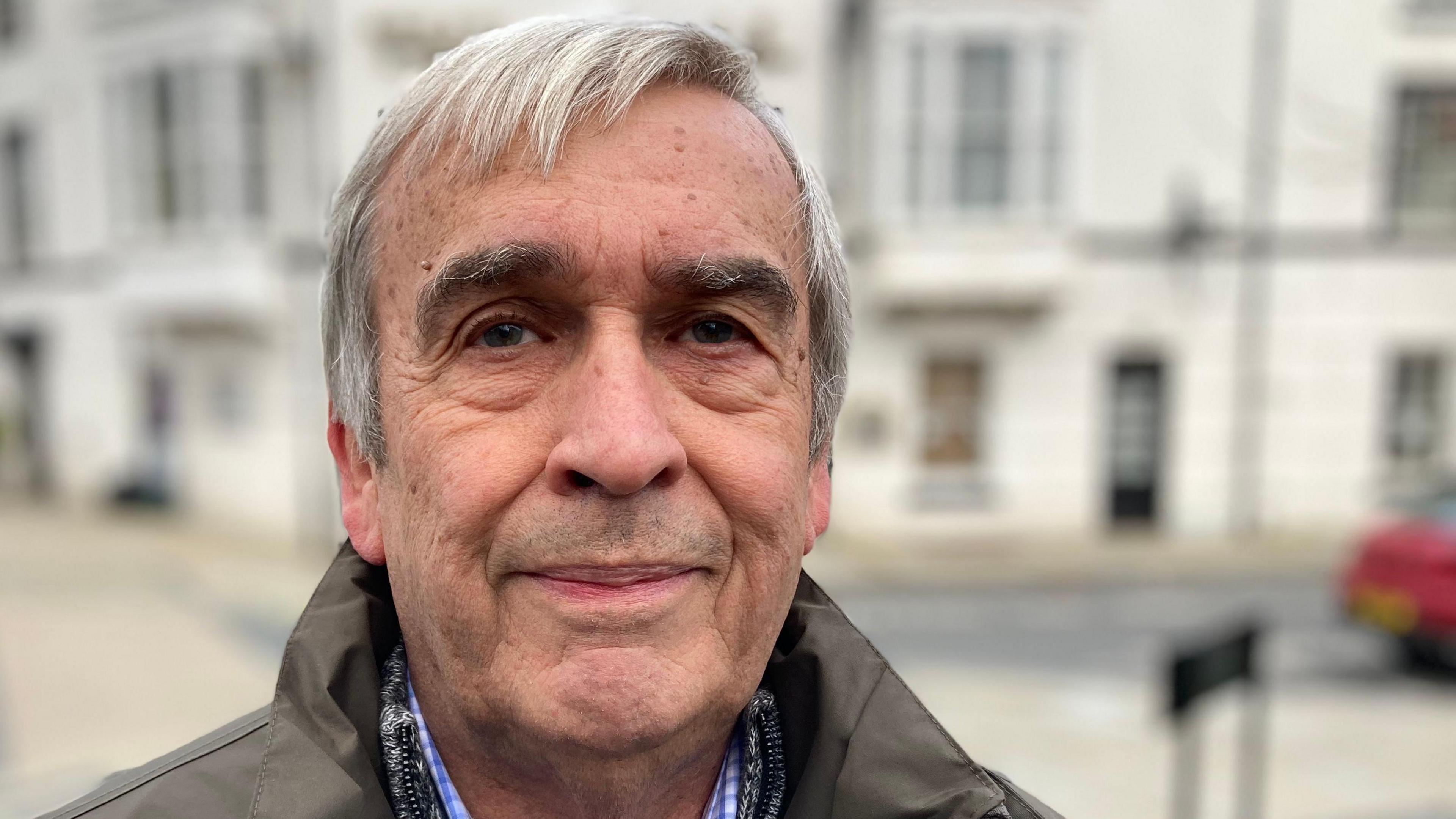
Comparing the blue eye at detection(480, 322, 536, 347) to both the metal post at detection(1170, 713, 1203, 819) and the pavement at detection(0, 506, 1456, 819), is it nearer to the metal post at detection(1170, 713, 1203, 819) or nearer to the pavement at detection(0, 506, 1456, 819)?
the metal post at detection(1170, 713, 1203, 819)

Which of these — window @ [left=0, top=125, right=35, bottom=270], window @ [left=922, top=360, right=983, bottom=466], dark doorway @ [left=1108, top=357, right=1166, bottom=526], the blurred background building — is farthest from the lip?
window @ [left=0, top=125, right=35, bottom=270]

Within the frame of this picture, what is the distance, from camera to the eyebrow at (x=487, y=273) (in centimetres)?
119

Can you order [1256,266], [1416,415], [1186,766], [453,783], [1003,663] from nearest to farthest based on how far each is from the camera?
[453,783] < [1186,766] < [1003,663] < [1256,266] < [1416,415]

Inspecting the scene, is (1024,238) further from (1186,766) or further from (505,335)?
(505,335)

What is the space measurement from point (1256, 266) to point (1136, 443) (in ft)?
8.46

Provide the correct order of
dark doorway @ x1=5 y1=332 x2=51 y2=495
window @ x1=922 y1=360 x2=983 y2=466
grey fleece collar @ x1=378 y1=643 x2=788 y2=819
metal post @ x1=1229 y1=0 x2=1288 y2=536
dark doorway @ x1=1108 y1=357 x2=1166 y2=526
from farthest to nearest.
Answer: dark doorway @ x1=5 y1=332 x2=51 y2=495 < dark doorway @ x1=1108 y1=357 x2=1166 y2=526 < window @ x1=922 y1=360 x2=983 y2=466 < metal post @ x1=1229 y1=0 x2=1288 y2=536 < grey fleece collar @ x1=378 y1=643 x2=788 y2=819

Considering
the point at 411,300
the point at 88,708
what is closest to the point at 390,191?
the point at 411,300

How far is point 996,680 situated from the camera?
7.56m

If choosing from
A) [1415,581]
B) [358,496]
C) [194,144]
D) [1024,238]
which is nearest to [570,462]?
[358,496]

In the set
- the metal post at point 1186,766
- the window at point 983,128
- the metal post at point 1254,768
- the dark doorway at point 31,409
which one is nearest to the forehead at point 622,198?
the metal post at point 1186,766

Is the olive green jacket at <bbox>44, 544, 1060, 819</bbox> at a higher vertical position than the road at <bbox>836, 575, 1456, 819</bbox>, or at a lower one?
higher

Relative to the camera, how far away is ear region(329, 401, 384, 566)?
1.41 meters

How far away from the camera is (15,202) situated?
1617 cm

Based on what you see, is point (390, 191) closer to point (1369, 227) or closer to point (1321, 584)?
point (1321, 584)
